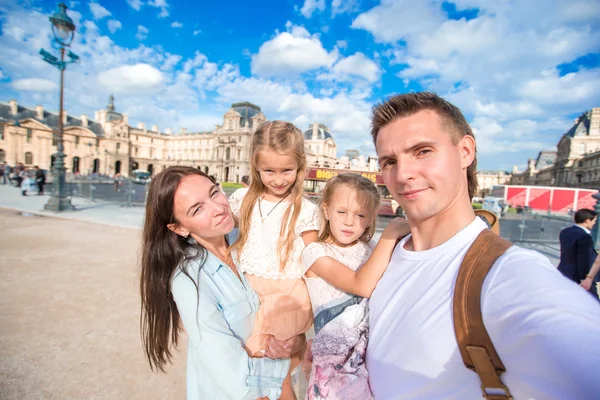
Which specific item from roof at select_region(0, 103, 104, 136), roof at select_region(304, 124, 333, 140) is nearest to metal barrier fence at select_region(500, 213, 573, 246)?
roof at select_region(304, 124, 333, 140)

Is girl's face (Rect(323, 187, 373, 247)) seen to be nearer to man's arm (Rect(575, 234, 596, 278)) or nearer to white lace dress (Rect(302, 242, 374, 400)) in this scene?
white lace dress (Rect(302, 242, 374, 400))

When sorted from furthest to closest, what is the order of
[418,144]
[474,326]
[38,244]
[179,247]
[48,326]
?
[38,244] < [48,326] < [179,247] < [418,144] < [474,326]

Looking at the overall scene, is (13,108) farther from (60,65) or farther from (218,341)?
(218,341)

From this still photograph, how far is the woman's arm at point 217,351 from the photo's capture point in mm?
1210

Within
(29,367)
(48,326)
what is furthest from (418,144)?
(48,326)

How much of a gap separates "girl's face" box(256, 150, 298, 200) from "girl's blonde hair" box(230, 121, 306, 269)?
3 centimetres

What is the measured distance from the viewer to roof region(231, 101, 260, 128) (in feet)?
196

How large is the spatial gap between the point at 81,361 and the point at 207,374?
2258 millimetres

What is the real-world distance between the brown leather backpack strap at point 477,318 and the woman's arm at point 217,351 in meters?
0.89

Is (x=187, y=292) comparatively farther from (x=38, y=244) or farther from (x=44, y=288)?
(x=38, y=244)

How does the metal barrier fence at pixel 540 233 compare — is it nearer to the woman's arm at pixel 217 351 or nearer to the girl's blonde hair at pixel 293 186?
the girl's blonde hair at pixel 293 186

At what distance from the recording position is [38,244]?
6375 millimetres

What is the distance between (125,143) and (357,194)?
2909 inches

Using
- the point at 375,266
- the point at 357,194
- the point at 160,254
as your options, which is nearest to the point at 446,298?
the point at 375,266
